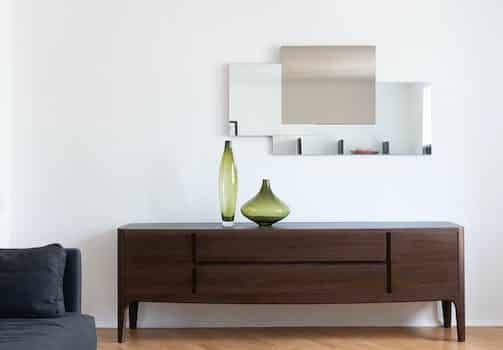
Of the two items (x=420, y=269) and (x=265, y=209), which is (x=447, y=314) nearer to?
(x=420, y=269)

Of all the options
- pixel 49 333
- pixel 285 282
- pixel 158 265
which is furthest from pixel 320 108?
pixel 49 333

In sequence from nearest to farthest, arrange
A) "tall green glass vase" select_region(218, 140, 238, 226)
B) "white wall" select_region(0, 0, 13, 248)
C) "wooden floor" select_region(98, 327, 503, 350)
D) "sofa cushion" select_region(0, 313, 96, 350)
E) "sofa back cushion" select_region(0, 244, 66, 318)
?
"sofa cushion" select_region(0, 313, 96, 350) → "sofa back cushion" select_region(0, 244, 66, 318) → "wooden floor" select_region(98, 327, 503, 350) → "tall green glass vase" select_region(218, 140, 238, 226) → "white wall" select_region(0, 0, 13, 248)

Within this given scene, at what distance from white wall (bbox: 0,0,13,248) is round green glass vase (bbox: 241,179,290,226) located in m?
1.57

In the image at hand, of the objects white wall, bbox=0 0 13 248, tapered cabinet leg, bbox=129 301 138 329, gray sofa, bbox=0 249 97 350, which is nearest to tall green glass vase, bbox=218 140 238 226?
tapered cabinet leg, bbox=129 301 138 329

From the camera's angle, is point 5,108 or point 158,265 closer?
point 158,265

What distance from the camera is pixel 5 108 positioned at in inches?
160

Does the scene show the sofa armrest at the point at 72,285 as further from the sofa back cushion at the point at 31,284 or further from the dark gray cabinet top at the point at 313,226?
the dark gray cabinet top at the point at 313,226

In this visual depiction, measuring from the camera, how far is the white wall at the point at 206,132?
4.14 m

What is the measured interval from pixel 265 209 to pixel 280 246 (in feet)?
0.83

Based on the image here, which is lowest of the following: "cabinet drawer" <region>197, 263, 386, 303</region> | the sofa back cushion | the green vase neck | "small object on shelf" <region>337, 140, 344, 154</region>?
"cabinet drawer" <region>197, 263, 386, 303</region>

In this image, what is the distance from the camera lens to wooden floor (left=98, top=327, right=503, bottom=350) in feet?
11.9

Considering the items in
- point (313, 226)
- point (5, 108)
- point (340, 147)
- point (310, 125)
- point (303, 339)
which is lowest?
point (303, 339)

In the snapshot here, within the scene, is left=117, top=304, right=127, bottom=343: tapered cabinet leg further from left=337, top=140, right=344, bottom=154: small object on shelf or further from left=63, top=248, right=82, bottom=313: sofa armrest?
left=337, top=140, right=344, bottom=154: small object on shelf

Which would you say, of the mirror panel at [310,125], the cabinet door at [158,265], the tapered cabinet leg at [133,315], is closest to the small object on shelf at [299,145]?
the mirror panel at [310,125]
